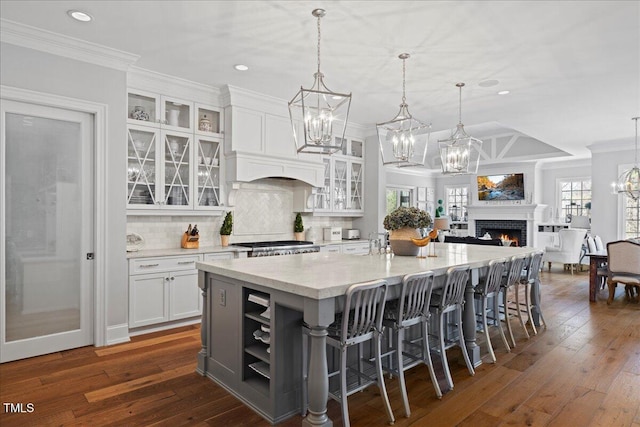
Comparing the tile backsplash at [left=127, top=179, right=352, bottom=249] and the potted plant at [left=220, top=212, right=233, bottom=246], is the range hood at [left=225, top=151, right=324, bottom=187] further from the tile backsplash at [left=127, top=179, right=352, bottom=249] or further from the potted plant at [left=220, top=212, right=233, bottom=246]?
the potted plant at [left=220, top=212, right=233, bottom=246]

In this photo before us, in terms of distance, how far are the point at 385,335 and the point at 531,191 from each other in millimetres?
8871

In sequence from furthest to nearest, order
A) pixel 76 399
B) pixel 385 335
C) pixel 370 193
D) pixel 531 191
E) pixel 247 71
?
pixel 531 191 < pixel 370 193 < pixel 247 71 < pixel 385 335 < pixel 76 399

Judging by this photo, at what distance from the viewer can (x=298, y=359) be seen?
2.51 m

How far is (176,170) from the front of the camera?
15.0 ft

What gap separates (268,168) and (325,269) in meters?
2.71

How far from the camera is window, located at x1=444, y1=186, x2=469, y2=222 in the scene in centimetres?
1209

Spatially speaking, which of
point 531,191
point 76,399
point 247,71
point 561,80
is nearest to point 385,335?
point 76,399

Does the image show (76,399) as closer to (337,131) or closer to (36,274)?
(36,274)

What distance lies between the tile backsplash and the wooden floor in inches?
50.7

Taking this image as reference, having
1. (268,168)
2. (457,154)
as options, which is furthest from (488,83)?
(268,168)

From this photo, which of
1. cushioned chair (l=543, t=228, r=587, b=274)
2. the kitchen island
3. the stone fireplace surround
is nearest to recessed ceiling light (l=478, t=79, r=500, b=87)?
the kitchen island

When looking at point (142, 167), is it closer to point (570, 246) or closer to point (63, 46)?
point (63, 46)

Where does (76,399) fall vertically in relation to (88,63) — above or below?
below

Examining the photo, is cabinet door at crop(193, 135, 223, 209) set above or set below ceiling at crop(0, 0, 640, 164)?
below
